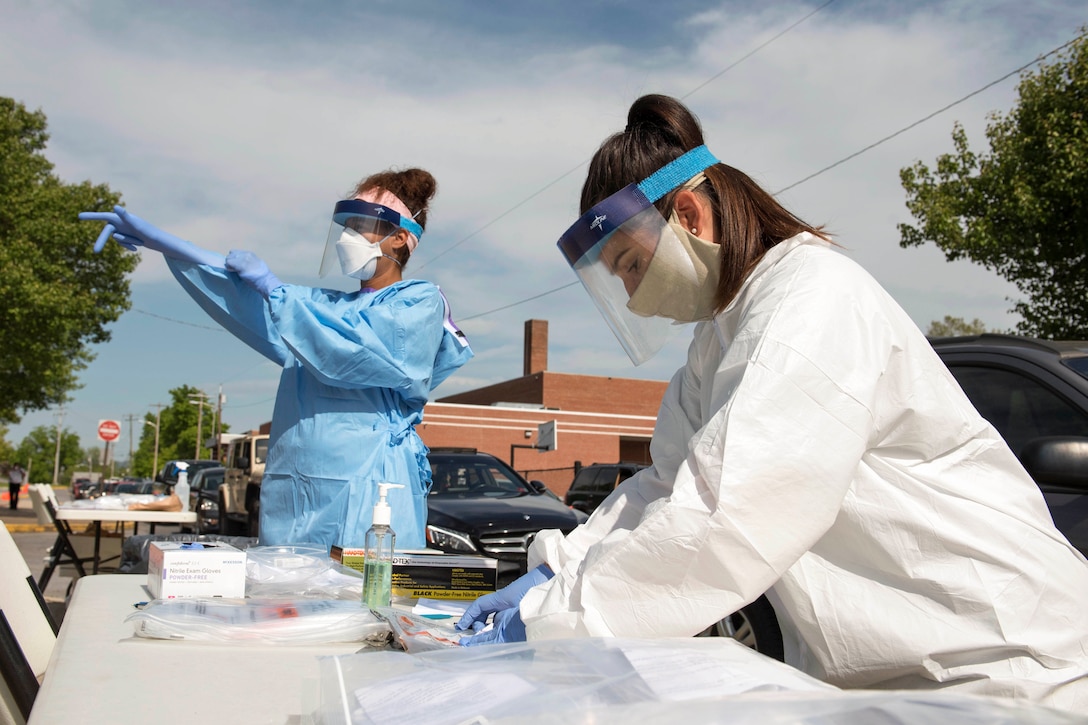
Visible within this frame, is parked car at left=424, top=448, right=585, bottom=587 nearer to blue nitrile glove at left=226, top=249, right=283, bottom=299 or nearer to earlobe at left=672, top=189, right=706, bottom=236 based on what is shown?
blue nitrile glove at left=226, top=249, right=283, bottom=299

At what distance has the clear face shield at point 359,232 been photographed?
276 cm

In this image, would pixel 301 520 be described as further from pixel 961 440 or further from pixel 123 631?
pixel 961 440

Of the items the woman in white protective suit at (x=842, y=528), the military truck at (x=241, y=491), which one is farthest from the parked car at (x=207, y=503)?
the woman in white protective suit at (x=842, y=528)

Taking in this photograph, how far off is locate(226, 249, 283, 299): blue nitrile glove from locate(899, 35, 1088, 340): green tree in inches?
522

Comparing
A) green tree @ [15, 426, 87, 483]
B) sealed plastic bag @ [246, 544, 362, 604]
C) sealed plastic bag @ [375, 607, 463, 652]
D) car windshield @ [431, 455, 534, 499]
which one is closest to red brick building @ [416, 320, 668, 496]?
car windshield @ [431, 455, 534, 499]

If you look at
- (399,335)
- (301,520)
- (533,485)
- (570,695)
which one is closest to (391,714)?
(570,695)

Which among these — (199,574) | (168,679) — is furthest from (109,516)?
(168,679)

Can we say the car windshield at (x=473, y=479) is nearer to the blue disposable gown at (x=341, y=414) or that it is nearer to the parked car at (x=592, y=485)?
the blue disposable gown at (x=341, y=414)

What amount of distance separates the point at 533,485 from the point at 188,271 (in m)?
6.74

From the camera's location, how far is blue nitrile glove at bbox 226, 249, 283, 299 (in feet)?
8.02

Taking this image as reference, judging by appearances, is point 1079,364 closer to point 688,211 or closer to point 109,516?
point 688,211

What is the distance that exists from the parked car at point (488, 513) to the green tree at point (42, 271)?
1345 cm

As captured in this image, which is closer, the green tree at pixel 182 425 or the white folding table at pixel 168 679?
the white folding table at pixel 168 679

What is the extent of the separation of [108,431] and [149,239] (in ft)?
95.5
